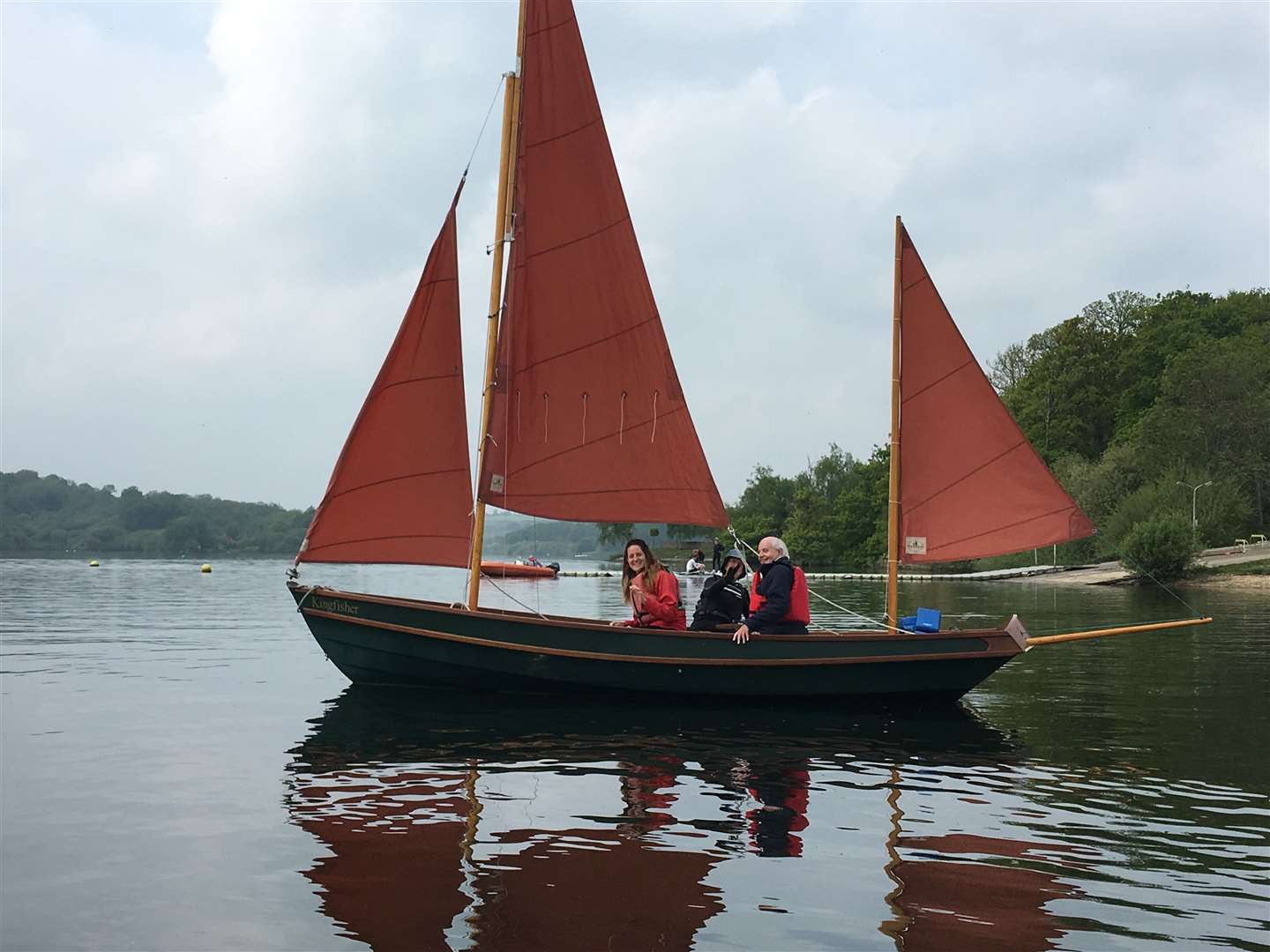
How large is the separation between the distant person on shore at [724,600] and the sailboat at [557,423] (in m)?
1.39

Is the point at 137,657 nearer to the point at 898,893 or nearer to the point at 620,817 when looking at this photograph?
the point at 620,817

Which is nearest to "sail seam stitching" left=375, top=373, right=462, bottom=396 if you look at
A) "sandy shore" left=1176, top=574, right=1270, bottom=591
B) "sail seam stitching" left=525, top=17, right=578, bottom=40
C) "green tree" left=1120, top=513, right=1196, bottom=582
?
"sail seam stitching" left=525, top=17, right=578, bottom=40

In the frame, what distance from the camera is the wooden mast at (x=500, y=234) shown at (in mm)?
16750

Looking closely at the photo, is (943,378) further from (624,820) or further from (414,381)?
(624,820)

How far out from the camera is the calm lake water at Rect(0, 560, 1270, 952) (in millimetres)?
7133

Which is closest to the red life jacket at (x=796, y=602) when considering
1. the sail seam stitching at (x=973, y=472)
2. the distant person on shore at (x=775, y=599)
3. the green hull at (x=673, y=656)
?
the distant person on shore at (x=775, y=599)

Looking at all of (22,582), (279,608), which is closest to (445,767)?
(279,608)

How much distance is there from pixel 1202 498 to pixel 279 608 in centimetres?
5534

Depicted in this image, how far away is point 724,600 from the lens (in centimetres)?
1584

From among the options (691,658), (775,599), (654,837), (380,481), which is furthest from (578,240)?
(654,837)

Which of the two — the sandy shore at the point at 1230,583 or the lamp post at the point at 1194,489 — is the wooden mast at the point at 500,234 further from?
the lamp post at the point at 1194,489

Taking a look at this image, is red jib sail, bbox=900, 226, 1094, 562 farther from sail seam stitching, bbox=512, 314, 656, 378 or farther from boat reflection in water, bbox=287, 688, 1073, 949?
sail seam stitching, bbox=512, 314, 656, 378

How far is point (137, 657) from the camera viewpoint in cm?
2306

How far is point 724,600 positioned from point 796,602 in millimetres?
971
